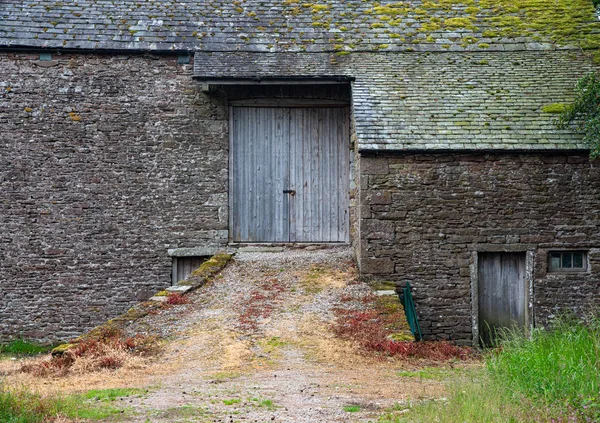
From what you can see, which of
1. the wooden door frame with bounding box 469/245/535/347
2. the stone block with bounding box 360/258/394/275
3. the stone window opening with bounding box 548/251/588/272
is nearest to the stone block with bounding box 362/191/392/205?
the stone block with bounding box 360/258/394/275

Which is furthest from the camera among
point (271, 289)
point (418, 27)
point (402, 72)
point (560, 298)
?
point (418, 27)

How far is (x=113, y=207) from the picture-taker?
14.7 meters

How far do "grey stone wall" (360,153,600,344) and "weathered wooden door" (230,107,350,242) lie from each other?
234 centimetres

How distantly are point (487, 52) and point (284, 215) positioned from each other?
5.41 m

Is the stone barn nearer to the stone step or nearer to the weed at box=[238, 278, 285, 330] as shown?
the weed at box=[238, 278, 285, 330]

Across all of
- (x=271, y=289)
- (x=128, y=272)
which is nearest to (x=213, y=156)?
(x=128, y=272)

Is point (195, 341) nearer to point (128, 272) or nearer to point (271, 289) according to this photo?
point (271, 289)

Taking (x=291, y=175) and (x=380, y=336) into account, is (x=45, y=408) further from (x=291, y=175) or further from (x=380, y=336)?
(x=291, y=175)

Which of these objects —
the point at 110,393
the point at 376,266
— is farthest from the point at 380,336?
the point at 110,393

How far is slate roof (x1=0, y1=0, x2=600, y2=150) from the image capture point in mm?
13305

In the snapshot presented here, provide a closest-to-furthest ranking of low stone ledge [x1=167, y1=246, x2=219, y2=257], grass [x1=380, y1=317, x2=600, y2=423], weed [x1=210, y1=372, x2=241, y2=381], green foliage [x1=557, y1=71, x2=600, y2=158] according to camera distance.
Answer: grass [x1=380, y1=317, x2=600, y2=423], weed [x1=210, y1=372, x2=241, y2=381], green foliage [x1=557, y1=71, x2=600, y2=158], low stone ledge [x1=167, y1=246, x2=219, y2=257]

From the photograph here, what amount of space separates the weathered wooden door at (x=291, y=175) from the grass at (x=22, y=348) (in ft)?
14.3

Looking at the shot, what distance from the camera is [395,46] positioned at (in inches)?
601

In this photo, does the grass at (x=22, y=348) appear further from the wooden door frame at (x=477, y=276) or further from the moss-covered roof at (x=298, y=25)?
the wooden door frame at (x=477, y=276)
